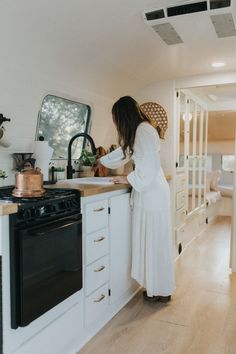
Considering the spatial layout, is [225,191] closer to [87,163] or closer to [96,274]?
[87,163]

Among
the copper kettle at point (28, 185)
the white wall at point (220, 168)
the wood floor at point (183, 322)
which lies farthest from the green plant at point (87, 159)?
the white wall at point (220, 168)

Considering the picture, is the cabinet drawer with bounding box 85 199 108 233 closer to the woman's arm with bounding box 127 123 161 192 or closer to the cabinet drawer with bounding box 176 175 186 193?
the woman's arm with bounding box 127 123 161 192

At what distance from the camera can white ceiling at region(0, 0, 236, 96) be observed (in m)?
2.00

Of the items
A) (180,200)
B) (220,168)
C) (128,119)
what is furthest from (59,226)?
(220,168)

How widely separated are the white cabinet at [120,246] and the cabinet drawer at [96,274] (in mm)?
105

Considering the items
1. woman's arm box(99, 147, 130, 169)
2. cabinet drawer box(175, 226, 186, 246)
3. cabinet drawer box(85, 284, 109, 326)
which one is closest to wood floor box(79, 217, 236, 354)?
cabinet drawer box(85, 284, 109, 326)

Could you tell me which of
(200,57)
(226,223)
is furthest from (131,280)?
(226,223)

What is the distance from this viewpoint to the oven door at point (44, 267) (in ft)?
5.17

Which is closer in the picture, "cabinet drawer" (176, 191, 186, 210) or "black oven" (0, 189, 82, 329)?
"black oven" (0, 189, 82, 329)

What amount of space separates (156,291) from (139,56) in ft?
6.67

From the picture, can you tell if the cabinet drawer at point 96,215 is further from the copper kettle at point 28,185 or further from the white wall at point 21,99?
the white wall at point 21,99

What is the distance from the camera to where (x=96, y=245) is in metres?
2.30

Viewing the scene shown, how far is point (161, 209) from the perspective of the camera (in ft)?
8.85

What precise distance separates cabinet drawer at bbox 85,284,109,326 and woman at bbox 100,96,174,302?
0.45 metres
